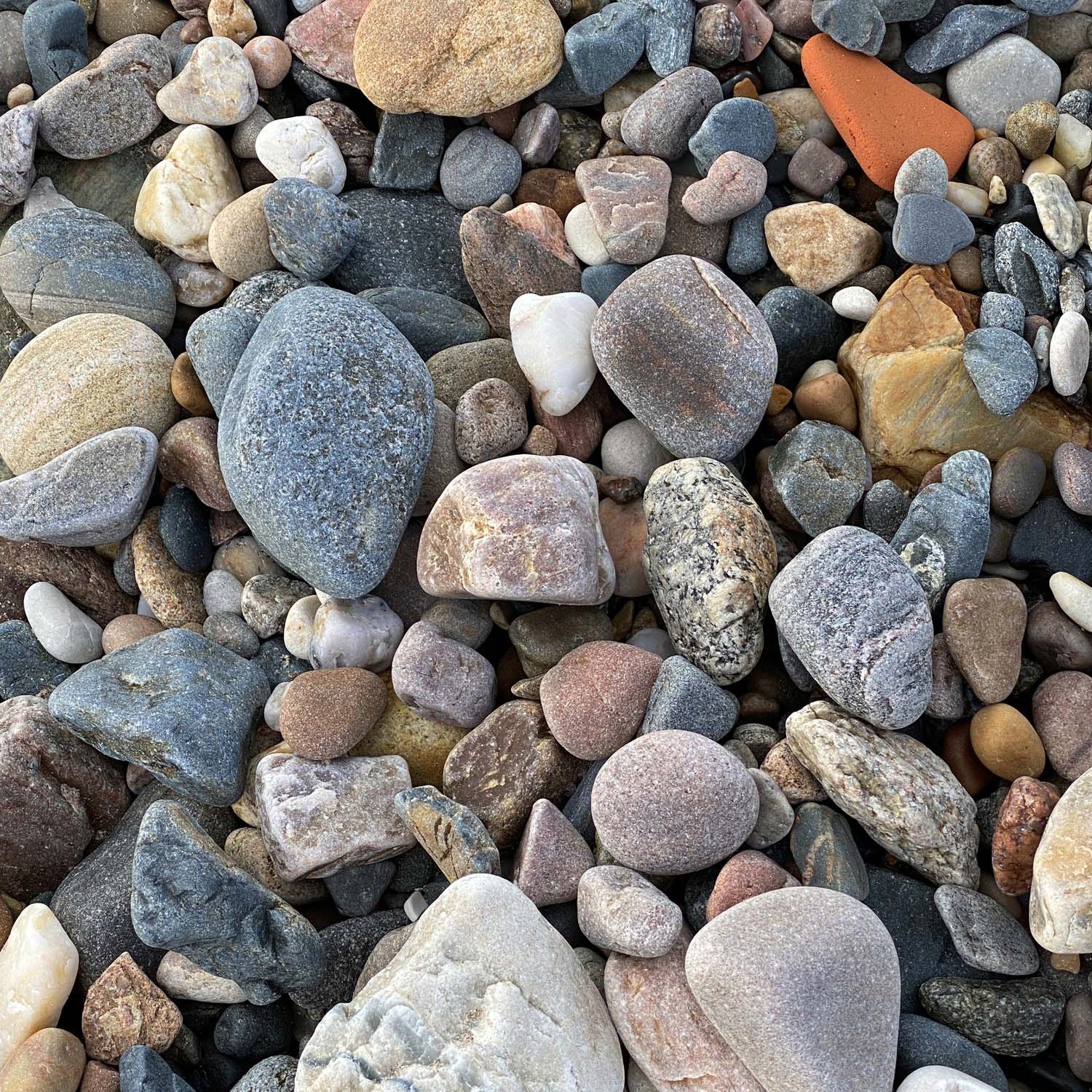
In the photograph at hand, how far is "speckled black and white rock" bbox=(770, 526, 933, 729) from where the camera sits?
1.88m

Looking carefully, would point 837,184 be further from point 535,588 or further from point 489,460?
point 535,588

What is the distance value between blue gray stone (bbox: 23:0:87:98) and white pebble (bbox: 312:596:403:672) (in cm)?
197

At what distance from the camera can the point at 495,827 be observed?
79.5 inches

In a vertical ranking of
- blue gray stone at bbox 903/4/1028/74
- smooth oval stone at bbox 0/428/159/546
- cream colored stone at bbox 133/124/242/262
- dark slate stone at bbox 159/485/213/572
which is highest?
blue gray stone at bbox 903/4/1028/74

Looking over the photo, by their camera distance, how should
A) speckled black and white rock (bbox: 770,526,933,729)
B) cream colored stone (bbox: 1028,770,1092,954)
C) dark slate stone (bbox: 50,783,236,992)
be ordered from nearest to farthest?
1. cream colored stone (bbox: 1028,770,1092,954)
2. speckled black and white rock (bbox: 770,526,933,729)
3. dark slate stone (bbox: 50,783,236,992)

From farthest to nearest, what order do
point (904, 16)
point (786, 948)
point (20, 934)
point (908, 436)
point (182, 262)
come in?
point (182, 262) → point (904, 16) → point (908, 436) → point (20, 934) → point (786, 948)

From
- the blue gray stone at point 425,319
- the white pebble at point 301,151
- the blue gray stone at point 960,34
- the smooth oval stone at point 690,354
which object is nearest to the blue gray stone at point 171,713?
the blue gray stone at point 425,319

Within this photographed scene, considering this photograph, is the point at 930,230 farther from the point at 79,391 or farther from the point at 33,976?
the point at 33,976

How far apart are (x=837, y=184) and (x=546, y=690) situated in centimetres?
161

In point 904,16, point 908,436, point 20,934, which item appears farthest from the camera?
point 904,16

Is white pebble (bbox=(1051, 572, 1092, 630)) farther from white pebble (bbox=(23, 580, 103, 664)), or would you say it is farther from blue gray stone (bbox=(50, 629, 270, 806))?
white pebble (bbox=(23, 580, 103, 664))

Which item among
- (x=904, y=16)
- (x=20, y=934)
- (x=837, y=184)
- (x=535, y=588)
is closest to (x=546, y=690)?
(x=535, y=588)

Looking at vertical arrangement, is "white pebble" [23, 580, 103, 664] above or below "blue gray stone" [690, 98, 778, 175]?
below

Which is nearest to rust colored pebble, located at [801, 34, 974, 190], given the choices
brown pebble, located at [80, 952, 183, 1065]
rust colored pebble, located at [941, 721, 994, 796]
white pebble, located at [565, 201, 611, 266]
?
white pebble, located at [565, 201, 611, 266]
